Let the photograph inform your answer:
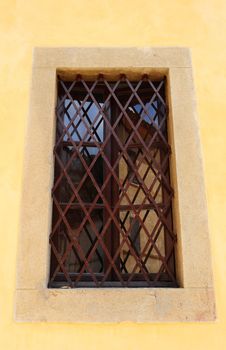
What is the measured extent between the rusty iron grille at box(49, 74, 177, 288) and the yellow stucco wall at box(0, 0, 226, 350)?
294mm

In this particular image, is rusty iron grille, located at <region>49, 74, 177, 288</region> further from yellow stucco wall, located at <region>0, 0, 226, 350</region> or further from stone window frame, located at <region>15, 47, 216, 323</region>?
yellow stucco wall, located at <region>0, 0, 226, 350</region>

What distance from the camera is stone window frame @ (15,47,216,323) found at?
2244mm

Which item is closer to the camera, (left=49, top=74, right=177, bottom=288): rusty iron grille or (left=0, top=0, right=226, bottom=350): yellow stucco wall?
(left=0, top=0, right=226, bottom=350): yellow stucco wall

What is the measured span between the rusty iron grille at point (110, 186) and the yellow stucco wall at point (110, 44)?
0.29 m

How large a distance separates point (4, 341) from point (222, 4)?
3203mm

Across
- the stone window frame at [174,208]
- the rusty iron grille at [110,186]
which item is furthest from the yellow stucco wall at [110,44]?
the rusty iron grille at [110,186]

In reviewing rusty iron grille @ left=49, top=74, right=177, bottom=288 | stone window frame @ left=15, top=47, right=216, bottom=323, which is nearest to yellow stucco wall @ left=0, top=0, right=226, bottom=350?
stone window frame @ left=15, top=47, right=216, bottom=323

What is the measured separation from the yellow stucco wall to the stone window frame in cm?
6

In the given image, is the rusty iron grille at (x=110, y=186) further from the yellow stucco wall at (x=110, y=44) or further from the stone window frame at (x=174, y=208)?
the yellow stucco wall at (x=110, y=44)

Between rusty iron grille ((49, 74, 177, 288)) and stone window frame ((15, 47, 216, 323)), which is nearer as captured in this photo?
stone window frame ((15, 47, 216, 323))

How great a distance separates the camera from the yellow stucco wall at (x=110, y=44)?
7.29 feet

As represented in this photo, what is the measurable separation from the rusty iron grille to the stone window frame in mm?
104

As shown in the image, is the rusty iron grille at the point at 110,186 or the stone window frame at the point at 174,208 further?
the rusty iron grille at the point at 110,186

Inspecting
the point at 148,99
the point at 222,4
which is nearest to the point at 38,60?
the point at 148,99
